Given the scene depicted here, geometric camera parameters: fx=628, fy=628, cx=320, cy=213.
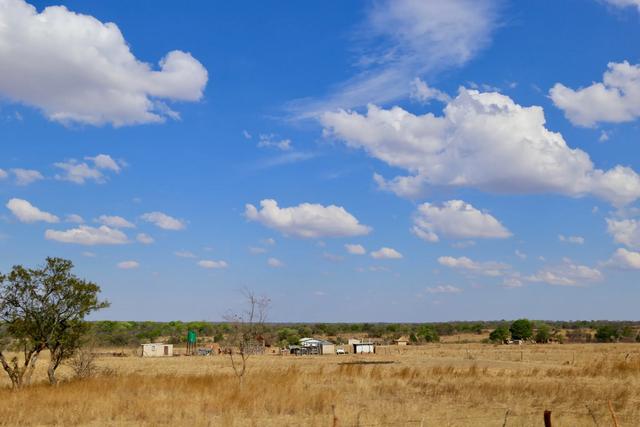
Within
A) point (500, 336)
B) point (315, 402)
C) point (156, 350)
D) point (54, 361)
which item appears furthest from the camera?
point (500, 336)

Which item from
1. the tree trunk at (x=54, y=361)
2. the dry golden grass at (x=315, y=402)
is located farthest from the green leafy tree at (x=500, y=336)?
the tree trunk at (x=54, y=361)

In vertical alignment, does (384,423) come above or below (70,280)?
below

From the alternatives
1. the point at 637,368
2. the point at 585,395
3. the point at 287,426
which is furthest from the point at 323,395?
the point at 637,368

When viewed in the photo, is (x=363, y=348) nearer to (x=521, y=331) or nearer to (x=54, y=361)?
(x=521, y=331)

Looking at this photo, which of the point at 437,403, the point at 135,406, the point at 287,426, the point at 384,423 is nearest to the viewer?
the point at 384,423

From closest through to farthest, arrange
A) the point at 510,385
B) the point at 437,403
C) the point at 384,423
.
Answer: the point at 384,423 < the point at 437,403 < the point at 510,385

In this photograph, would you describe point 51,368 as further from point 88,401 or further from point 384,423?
point 384,423

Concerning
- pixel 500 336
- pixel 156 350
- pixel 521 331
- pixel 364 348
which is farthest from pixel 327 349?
pixel 521 331

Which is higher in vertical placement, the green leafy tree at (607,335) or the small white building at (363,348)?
the green leafy tree at (607,335)

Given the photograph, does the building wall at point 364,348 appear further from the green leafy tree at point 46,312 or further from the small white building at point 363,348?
the green leafy tree at point 46,312

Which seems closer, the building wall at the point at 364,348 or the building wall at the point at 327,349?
the building wall at the point at 364,348

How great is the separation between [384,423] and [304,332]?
129989mm

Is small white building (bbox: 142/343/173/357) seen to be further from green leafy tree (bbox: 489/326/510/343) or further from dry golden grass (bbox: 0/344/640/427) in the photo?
green leafy tree (bbox: 489/326/510/343)

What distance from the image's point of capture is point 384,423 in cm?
1831
